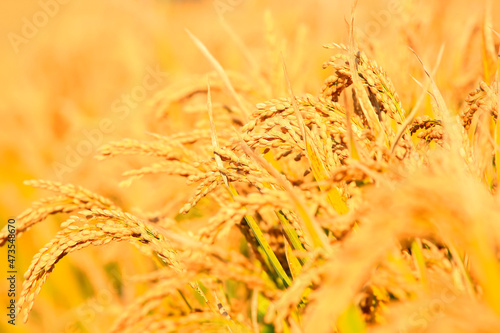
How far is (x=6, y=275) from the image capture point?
2090mm

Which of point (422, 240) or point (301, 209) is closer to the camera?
point (301, 209)

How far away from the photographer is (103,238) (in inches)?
34.2

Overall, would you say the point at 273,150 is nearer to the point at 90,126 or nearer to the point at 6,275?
the point at 6,275

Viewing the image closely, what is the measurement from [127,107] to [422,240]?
2291mm

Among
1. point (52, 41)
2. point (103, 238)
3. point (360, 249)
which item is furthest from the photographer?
point (52, 41)

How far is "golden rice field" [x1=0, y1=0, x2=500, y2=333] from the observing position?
547 millimetres

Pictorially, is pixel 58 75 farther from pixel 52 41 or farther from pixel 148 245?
pixel 148 245

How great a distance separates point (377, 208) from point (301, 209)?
188 millimetres

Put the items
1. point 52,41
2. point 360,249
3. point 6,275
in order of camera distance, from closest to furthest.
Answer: point 360,249 < point 6,275 < point 52,41

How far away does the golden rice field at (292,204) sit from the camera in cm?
55

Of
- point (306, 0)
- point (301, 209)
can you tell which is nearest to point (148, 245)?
point (301, 209)

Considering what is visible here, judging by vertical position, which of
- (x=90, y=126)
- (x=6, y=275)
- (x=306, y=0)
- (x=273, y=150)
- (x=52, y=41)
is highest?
(x=52, y=41)

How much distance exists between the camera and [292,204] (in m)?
0.75

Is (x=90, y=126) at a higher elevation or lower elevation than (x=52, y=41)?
lower
